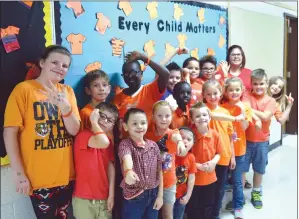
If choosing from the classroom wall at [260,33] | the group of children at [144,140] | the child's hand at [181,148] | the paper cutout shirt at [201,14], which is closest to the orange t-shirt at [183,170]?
the group of children at [144,140]

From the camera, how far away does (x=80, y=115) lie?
192cm

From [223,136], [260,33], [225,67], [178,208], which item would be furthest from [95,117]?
[260,33]

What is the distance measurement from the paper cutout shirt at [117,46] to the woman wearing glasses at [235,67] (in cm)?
94

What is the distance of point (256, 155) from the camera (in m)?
2.79

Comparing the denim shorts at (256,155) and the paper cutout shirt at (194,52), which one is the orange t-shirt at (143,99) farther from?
the denim shorts at (256,155)

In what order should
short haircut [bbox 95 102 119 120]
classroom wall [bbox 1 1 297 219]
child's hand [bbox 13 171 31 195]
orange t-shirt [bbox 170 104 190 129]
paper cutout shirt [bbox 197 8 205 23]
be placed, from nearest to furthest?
child's hand [bbox 13 171 31 195] → short haircut [bbox 95 102 119 120] → orange t-shirt [bbox 170 104 190 129] → paper cutout shirt [bbox 197 8 205 23] → classroom wall [bbox 1 1 297 219]

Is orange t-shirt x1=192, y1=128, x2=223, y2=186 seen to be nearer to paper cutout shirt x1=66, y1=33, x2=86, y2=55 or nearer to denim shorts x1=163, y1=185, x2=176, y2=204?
denim shorts x1=163, y1=185, x2=176, y2=204

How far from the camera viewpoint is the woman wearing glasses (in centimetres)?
280

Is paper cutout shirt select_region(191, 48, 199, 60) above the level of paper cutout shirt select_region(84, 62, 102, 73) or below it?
above

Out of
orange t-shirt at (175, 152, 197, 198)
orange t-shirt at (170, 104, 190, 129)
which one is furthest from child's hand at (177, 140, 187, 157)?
orange t-shirt at (170, 104, 190, 129)

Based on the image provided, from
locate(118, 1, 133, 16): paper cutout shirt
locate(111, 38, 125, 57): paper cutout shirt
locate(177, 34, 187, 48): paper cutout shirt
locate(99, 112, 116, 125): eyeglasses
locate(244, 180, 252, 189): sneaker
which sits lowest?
locate(244, 180, 252, 189): sneaker

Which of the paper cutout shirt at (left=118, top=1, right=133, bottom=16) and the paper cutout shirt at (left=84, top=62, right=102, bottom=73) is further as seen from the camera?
the paper cutout shirt at (left=118, top=1, right=133, bottom=16)

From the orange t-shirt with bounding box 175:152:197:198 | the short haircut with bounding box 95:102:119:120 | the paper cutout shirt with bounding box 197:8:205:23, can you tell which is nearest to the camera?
the short haircut with bounding box 95:102:119:120

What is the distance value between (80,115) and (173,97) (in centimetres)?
63
